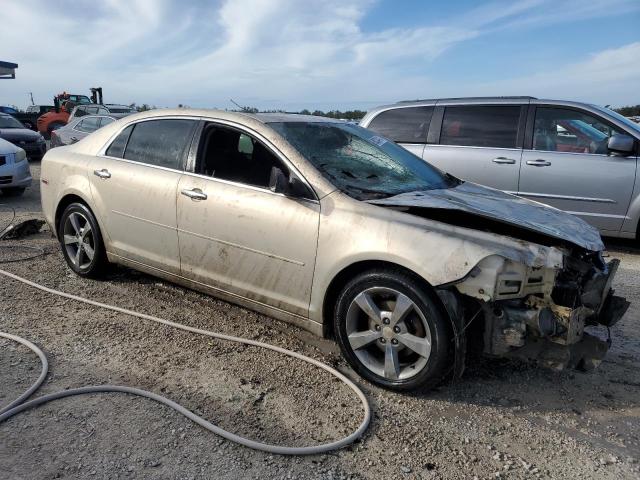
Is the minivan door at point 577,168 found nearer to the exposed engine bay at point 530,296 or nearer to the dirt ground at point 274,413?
the dirt ground at point 274,413

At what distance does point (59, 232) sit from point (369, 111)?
14.5 feet

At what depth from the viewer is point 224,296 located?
3.87 metres

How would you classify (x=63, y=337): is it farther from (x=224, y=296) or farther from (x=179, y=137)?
(x=179, y=137)

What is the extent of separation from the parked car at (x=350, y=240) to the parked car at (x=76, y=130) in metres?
8.73

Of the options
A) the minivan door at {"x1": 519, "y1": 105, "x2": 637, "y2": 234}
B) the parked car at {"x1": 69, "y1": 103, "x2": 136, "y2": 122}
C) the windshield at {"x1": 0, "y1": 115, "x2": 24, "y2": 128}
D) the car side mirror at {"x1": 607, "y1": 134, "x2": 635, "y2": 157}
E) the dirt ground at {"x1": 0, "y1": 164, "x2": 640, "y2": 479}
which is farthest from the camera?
the parked car at {"x1": 69, "y1": 103, "x2": 136, "y2": 122}

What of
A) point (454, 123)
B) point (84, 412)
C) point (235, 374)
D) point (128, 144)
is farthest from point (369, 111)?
point (84, 412)

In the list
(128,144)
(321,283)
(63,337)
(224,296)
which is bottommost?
(63,337)

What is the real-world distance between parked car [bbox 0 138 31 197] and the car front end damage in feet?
28.6

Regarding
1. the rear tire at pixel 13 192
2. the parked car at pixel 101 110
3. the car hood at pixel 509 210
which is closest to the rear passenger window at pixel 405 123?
the car hood at pixel 509 210

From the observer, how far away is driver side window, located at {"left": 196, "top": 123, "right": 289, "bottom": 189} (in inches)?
146

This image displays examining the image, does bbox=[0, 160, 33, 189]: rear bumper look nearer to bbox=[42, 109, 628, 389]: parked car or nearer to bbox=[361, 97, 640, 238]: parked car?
bbox=[42, 109, 628, 389]: parked car

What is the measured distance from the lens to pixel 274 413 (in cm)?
288

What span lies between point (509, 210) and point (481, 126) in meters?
3.68

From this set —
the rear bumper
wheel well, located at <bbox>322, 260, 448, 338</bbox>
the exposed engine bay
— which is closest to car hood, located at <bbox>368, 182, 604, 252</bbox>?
the exposed engine bay
